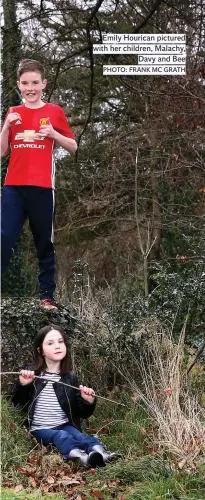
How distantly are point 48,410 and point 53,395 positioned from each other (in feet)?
0.33

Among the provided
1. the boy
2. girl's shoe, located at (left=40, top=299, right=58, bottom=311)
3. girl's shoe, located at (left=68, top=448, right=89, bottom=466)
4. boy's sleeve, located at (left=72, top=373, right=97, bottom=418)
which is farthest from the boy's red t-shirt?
girl's shoe, located at (left=68, top=448, right=89, bottom=466)

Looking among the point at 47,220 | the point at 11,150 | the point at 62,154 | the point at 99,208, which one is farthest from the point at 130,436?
the point at 62,154

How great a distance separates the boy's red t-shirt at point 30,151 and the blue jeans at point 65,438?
1.61 m

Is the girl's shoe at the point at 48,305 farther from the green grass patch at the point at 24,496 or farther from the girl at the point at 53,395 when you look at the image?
the green grass patch at the point at 24,496

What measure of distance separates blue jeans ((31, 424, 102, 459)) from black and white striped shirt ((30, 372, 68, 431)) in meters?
0.04

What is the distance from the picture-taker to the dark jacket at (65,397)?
167 inches

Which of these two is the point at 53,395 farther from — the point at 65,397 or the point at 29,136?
the point at 29,136

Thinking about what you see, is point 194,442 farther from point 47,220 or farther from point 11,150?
point 11,150

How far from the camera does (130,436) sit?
4340mm

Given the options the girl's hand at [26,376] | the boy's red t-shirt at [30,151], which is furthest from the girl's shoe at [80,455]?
the boy's red t-shirt at [30,151]

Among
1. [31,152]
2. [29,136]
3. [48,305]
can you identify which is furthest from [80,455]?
[29,136]

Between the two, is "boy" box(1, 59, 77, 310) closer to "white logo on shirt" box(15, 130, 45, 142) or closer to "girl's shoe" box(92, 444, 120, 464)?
"white logo on shirt" box(15, 130, 45, 142)

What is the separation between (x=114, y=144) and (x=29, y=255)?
2.29 meters

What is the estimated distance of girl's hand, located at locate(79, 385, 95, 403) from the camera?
4.07 m
